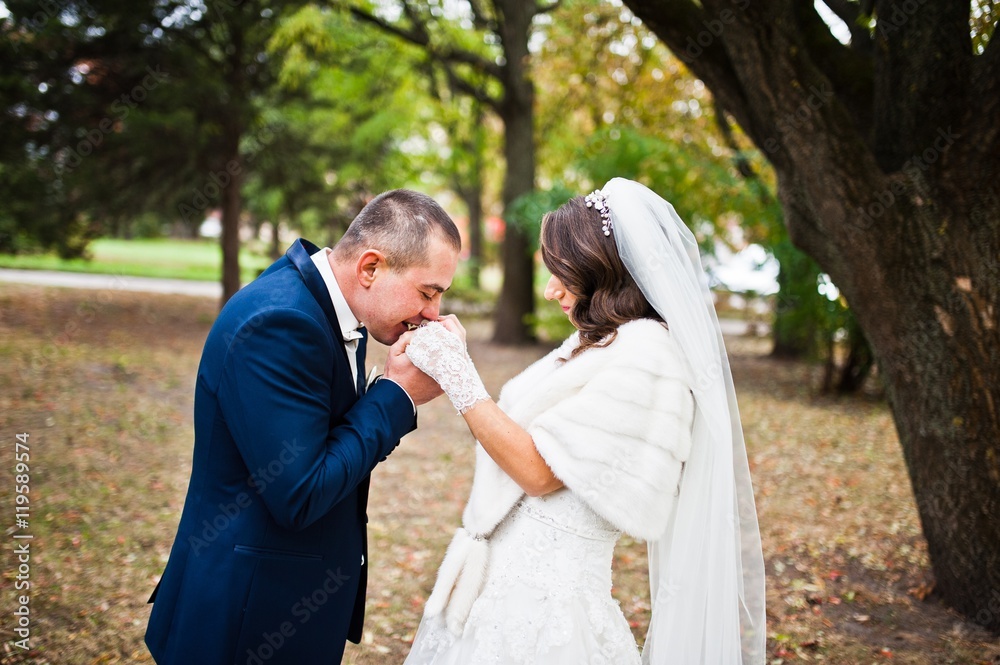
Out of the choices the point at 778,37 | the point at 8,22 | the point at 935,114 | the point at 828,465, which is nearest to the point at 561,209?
the point at 778,37

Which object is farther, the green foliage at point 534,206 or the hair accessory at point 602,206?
the green foliage at point 534,206

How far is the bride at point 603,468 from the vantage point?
2512 millimetres

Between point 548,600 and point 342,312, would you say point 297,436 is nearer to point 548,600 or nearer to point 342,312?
point 342,312

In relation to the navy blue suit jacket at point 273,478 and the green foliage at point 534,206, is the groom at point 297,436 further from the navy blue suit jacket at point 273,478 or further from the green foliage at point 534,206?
the green foliage at point 534,206

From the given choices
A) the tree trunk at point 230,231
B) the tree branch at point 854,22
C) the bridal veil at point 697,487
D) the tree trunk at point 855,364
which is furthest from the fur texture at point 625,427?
the tree trunk at point 230,231

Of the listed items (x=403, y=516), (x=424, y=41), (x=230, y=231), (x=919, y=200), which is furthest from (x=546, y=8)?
(x=919, y=200)

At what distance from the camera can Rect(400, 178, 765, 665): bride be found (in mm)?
2512

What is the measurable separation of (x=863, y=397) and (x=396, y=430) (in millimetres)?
10891

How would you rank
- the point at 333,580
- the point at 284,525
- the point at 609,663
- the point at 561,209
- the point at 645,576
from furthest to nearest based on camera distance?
the point at 645,576 → the point at 561,209 → the point at 609,663 → the point at 333,580 → the point at 284,525

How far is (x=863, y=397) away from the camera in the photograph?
11.4 meters

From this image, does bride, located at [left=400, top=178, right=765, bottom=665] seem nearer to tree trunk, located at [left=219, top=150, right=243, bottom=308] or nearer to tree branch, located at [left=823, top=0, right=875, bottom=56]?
tree branch, located at [left=823, top=0, right=875, bottom=56]

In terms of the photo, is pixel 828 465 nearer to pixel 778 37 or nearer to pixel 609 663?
pixel 778 37

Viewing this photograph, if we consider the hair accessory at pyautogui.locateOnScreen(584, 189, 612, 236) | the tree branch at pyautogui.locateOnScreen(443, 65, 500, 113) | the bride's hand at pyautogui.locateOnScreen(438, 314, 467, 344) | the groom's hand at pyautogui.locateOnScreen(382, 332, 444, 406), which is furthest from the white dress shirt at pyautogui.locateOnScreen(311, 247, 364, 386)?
the tree branch at pyautogui.locateOnScreen(443, 65, 500, 113)

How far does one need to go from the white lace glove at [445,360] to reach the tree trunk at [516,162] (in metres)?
12.4
